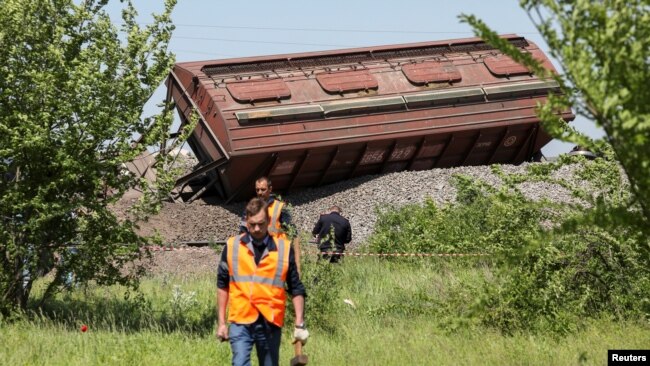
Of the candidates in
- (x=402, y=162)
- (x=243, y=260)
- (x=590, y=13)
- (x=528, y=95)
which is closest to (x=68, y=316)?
(x=243, y=260)

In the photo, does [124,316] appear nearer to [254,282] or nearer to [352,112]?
[254,282]

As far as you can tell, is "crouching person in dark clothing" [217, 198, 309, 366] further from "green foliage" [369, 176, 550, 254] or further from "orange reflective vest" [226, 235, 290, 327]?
"green foliage" [369, 176, 550, 254]

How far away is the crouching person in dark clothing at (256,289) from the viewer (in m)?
6.40

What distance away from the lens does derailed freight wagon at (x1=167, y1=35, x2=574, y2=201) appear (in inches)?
811

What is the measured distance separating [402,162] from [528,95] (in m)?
3.16

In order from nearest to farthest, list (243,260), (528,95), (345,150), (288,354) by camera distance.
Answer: (243,260)
(288,354)
(345,150)
(528,95)

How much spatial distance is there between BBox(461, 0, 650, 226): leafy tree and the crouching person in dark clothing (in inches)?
80.4

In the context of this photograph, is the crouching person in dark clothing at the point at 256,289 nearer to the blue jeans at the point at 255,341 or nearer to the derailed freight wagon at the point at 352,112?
the blue jeans at the point at 255,341

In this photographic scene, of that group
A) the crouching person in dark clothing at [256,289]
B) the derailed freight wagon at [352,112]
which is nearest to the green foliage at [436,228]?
the derailed freight wagon at [352,112]

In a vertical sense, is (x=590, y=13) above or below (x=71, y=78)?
below

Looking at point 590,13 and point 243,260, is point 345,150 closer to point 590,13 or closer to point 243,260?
point 243,260

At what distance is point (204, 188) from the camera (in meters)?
22.0

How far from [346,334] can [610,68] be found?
555cm

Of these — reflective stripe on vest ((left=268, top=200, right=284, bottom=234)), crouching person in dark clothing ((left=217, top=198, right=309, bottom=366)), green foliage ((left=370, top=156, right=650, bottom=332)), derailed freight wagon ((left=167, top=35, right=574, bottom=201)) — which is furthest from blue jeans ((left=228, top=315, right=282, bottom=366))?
derailed freight wagon ((left=167, top=35, right=574, bottom=201))
